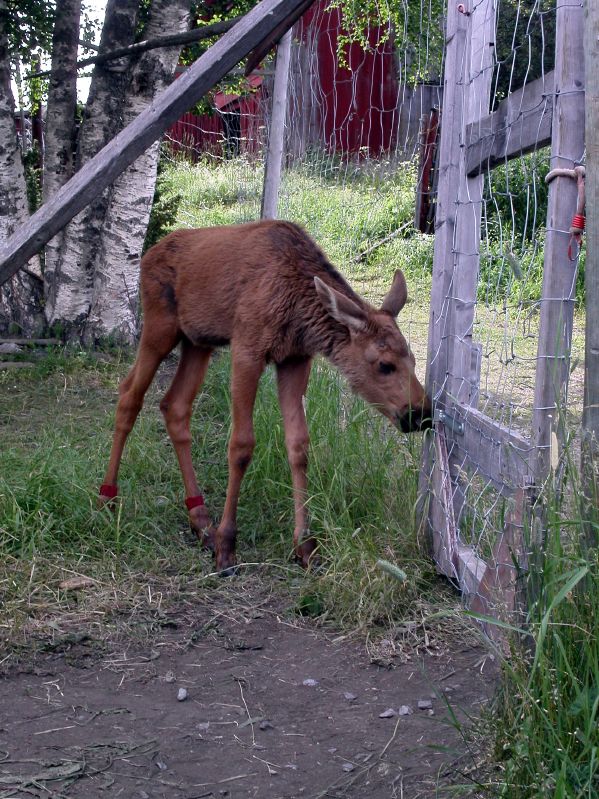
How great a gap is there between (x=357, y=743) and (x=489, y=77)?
2.85m

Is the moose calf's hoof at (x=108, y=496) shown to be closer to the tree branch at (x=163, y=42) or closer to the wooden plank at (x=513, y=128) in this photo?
the wooden plank at (x=513, y=128)

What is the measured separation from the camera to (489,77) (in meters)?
4.40

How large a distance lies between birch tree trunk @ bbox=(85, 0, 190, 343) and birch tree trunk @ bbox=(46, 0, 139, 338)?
0.34 ft

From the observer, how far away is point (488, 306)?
424cm

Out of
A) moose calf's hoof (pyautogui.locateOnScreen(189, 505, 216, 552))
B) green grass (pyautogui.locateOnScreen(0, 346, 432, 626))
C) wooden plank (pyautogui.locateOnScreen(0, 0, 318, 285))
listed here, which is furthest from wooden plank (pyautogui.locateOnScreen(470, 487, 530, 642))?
wooden plank (pyautogui.locateOnScreen(0, 0, 318, 285))

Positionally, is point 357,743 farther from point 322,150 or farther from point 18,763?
point 322,150

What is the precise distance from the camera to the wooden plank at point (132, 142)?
501 cm

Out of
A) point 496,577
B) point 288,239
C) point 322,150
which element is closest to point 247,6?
point 322,150

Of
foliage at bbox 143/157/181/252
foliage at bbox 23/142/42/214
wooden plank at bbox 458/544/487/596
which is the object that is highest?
foliage at bbox 23/142/42/214

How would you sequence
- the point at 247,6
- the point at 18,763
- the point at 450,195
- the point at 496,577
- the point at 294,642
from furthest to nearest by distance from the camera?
the point at 247,6, the point at 450,195, the point at 294,642, the point at 496,577, the point at 18,763

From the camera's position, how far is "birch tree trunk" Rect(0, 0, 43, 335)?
8.26 m

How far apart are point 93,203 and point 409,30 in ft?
25.0

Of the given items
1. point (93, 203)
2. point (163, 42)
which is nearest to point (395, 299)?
point (163, 42)

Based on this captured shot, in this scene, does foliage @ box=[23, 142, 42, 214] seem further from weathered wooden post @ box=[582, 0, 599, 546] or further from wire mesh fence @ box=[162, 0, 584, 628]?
weathered wooden post @ box=[582, 0, 599, 546]
